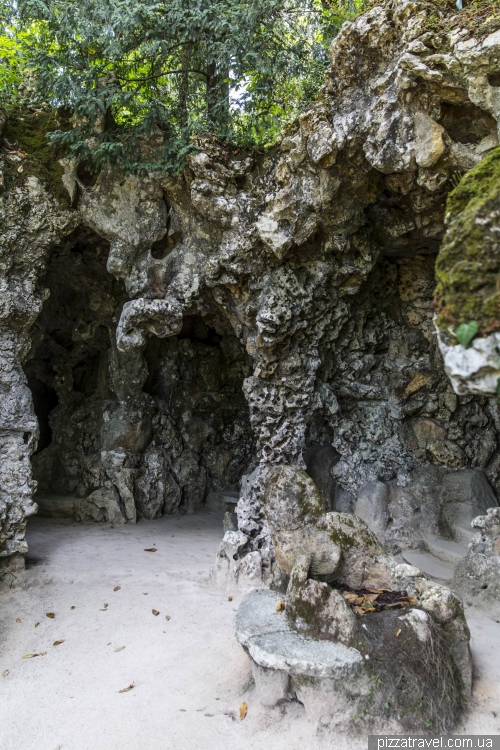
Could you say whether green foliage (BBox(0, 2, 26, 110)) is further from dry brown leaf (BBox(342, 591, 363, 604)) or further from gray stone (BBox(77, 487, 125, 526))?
dry brown leaf (BBox(342, 591, 363, 604))

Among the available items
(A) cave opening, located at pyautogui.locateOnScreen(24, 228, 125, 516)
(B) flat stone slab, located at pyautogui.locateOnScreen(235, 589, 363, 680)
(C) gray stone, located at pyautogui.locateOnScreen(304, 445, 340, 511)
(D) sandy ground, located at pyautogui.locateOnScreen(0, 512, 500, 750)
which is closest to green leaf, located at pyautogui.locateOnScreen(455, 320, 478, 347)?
(B) flat stone slab, located at pyautogui.locateOnScreen(235, 589, 363, 680)

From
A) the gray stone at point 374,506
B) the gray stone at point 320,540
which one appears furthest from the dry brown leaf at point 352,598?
the gray stone at point 374,506

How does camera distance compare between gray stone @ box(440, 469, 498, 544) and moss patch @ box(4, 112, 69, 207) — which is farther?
gray stone @ box(440, 469, 498, 544)

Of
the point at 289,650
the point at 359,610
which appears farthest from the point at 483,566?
the point at 289,650

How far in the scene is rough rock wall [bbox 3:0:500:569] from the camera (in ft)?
17.5

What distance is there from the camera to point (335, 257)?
24.6 ft

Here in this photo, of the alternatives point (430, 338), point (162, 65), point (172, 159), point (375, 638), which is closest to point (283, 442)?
point (430, 338)

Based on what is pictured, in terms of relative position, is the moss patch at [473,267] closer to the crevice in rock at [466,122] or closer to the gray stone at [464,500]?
the crevice in rock at [466,122]

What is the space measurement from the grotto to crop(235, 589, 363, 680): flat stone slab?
23 millimetres

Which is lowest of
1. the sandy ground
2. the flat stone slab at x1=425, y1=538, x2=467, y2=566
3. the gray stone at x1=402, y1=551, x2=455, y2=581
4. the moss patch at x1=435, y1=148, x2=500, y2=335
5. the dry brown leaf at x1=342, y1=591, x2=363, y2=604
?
the sandy ground

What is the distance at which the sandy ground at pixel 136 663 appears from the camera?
4.03m

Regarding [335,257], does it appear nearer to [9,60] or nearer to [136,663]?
[9,60]

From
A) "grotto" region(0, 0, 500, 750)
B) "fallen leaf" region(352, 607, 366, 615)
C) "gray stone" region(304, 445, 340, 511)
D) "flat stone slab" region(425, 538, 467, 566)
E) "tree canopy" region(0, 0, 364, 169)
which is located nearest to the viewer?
"grotto" region(0, 0, 500, 750)

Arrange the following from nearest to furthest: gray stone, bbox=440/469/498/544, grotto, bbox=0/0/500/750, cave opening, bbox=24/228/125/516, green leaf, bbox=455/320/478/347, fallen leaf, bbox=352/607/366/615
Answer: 1. green leaf, bbox=455/320/478/347
2. grotto, bbox=0/0/500/750
3. fallen leaf, bbox=352/607/366/615
4. gray stone, bbox=440/469/498/544
5. cave opening, bbox=24/228/125/516
